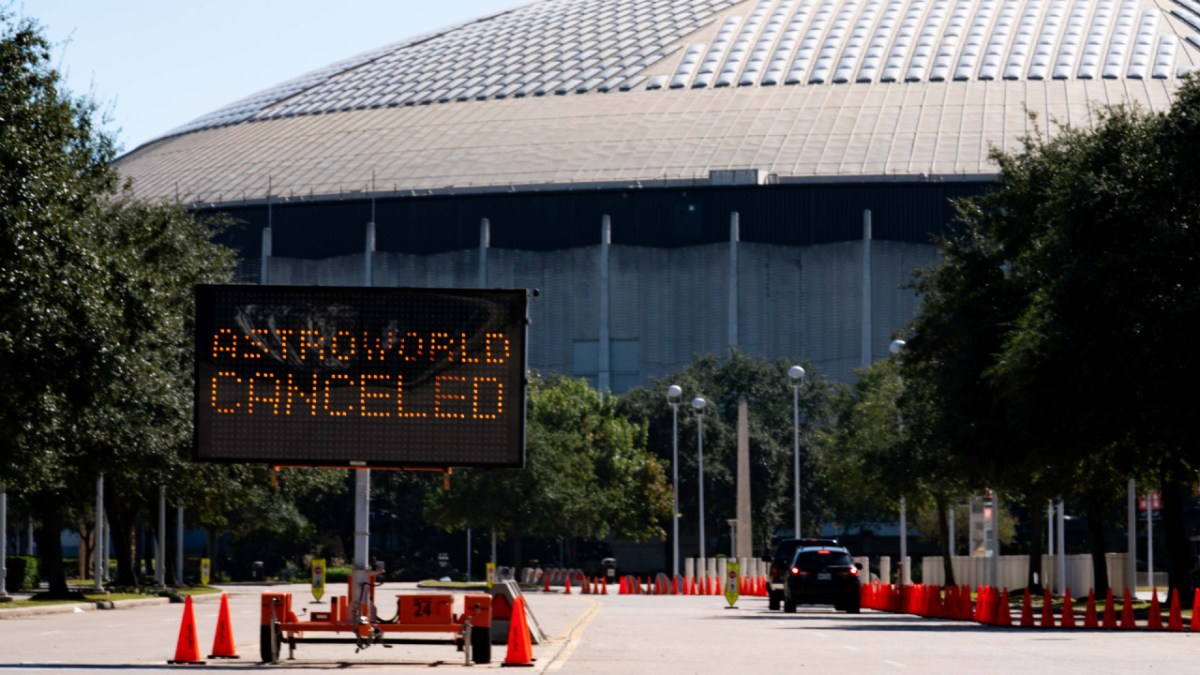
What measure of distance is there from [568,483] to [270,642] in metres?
78.4

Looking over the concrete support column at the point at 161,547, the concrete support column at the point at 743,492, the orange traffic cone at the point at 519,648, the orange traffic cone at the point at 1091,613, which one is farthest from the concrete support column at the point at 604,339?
the orange traffic cone at the point at 519,648

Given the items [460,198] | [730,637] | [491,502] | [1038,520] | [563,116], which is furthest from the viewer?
[563,116]

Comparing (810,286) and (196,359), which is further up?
(810,286)

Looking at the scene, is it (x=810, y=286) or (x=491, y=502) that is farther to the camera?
(x=810, y=286)

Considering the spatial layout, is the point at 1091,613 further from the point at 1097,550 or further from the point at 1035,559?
the point at 1035,559

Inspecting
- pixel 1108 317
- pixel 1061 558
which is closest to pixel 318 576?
pixel 1108 317

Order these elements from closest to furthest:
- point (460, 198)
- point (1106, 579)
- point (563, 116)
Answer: point (1106, 579) < point (460, 198) < point (563, 116)

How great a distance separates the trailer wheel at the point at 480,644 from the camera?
2445cm

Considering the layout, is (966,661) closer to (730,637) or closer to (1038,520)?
(730,637)

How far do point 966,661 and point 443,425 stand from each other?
22.3 feet

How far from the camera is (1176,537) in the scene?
4662 centimetres

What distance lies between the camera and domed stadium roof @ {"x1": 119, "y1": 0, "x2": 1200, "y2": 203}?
389 ft

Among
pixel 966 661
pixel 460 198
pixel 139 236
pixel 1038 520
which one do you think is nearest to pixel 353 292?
pixel 966 661

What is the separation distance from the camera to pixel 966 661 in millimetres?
25234
